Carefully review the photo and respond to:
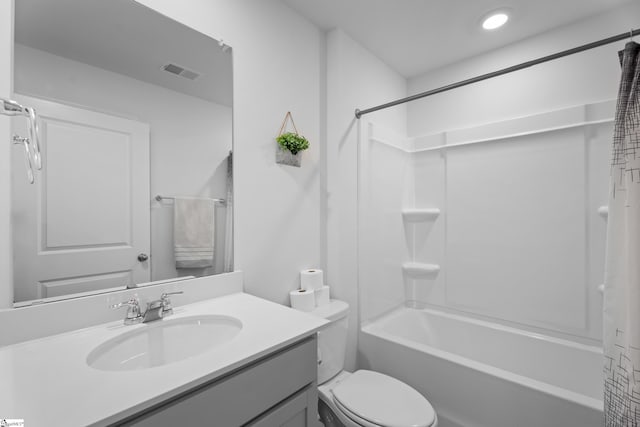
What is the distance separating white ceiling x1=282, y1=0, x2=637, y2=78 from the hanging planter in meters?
0.76

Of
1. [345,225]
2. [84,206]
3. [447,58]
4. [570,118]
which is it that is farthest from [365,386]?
[447,58]

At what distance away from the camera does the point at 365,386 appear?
145 centimetres

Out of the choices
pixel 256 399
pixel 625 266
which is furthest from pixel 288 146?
pixel 625 266

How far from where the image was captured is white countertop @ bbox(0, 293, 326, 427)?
1.86 feet

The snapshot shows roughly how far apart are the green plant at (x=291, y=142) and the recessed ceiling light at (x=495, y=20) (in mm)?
1455

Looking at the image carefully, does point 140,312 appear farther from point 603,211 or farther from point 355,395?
point 603,211

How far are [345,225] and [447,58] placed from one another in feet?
5.40

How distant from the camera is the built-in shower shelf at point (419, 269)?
245cm

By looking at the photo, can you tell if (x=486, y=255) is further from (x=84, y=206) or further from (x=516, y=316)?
(x=84, y=206)

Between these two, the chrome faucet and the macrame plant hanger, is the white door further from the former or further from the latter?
the macrame plant hanger

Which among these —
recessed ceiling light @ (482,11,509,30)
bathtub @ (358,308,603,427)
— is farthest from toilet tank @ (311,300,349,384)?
recessed ceiling light @ (482,11,509,30)

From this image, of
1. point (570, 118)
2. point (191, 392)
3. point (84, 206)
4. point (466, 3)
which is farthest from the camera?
point (570, 118)

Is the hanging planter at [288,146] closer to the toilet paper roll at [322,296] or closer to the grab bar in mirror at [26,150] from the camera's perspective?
the toilet paper roll at [322,296]

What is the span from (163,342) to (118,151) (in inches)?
29.0
